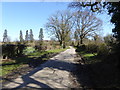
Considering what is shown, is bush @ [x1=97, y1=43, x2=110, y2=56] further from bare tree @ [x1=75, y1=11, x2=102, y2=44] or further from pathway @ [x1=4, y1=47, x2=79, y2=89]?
bare tree @ [x1=75, y1=11, x2=102, y2=44]

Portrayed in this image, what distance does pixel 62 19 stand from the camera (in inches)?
1938

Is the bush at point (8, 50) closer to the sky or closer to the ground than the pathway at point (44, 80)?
closer to the sky

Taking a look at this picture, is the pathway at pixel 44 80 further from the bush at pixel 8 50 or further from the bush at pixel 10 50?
the bush at pixel 10 50

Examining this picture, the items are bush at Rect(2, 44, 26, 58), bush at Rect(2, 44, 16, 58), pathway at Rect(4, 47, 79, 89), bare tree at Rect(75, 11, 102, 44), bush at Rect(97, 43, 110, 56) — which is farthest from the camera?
bare tree at Rect(75, 11, 102, 44)

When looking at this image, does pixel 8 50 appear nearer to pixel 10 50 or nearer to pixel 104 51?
pixel 10 50

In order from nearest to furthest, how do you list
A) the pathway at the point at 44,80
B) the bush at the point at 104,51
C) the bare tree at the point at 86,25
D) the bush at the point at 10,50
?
1. the pathway at the point at 44,80
2. the bush at the point at 104,51
3. the bush at the point at 10,50
4. the bare tree at the point at 86,25

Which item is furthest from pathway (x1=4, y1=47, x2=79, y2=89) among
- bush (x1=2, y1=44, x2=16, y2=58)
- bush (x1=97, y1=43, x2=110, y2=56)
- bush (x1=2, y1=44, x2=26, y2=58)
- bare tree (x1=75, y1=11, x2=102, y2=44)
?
bare tree (x1=75, y1=11, x2=102, y2=44)

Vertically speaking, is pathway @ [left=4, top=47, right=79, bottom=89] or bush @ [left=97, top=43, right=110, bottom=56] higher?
bush @ [left=97, top=43, right=110, bottom=56]

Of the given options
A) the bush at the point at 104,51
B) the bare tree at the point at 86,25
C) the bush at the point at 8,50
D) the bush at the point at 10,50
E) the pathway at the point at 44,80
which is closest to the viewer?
the pathway at the point at 44,80

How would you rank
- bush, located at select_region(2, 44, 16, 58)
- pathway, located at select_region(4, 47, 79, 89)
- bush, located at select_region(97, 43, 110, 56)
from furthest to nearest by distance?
bush, located at select_region(2, 44, 16, 58) → bush, located at select_region(97, 43, 110, 56) → pathway, located at select_region(4, 47, 79, 89)

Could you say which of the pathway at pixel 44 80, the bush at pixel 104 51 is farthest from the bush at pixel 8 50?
the bush at pixel 104 51

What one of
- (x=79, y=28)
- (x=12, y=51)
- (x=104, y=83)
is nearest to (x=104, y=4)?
(x=104, y=83)

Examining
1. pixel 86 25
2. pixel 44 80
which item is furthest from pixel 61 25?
pixel 44 80

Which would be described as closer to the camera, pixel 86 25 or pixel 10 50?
pixel 10 50
